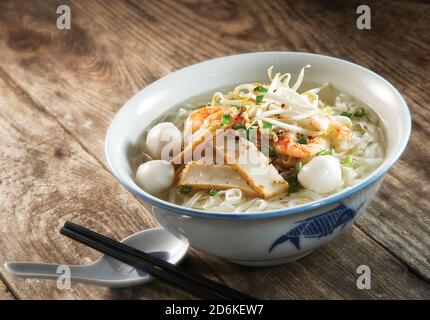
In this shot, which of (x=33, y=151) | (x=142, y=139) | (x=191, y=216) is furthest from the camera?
(x=33, y=151)

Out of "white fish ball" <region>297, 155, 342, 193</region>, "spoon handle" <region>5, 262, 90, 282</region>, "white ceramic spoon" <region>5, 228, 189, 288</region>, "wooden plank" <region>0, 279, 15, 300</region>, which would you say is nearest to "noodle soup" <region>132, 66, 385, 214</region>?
"white fish ball" <region>297, 155, 342, 193</region>

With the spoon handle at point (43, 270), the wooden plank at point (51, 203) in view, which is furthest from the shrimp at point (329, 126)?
the spoon handle at point (43, 270)

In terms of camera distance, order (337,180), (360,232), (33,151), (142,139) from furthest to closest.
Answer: (33,151) < (142,139) < (360,232) < (337,180)

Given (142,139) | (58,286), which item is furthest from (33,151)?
(58,286)

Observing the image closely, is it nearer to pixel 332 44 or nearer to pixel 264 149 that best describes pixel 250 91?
pixel 264 149

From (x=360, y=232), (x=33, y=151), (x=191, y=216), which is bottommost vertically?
(x=33, y=151)

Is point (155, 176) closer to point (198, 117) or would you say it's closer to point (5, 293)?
point (198, 117)
